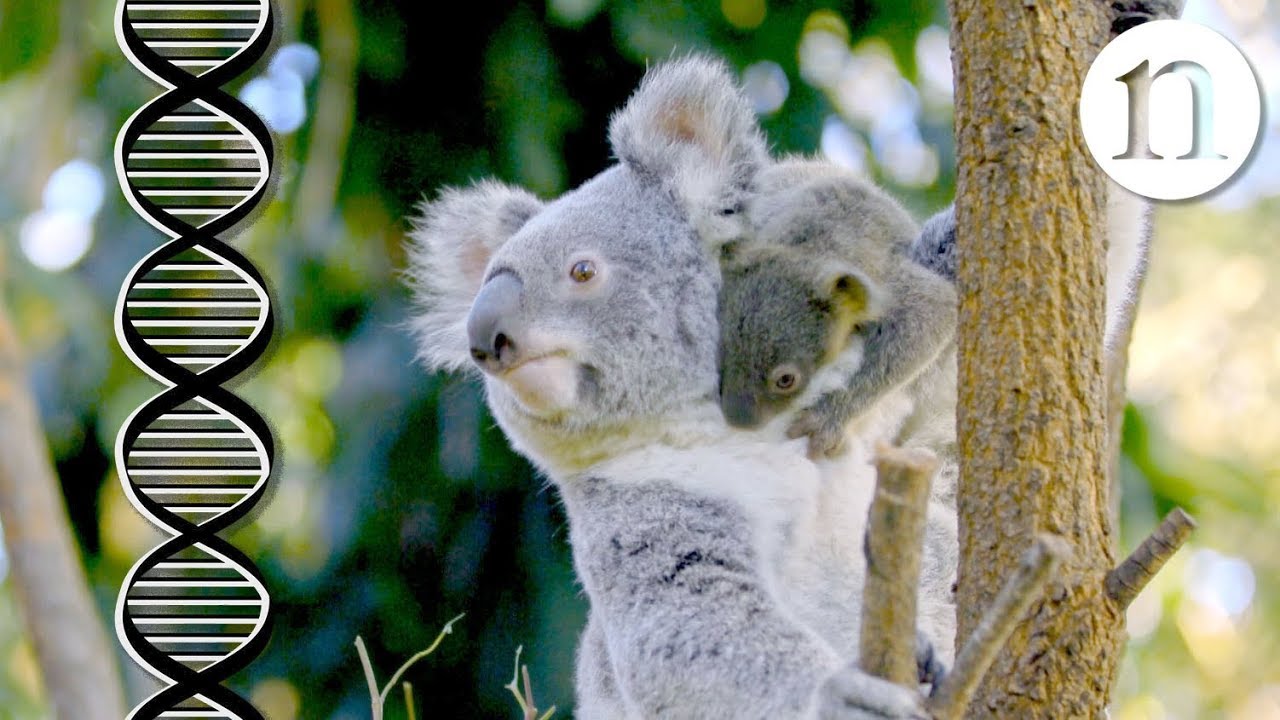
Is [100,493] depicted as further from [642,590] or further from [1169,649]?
[1169,649]

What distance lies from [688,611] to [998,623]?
81cm

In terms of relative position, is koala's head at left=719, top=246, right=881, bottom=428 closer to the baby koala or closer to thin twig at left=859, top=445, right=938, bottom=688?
the baby koala

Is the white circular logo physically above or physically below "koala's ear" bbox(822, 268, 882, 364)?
above

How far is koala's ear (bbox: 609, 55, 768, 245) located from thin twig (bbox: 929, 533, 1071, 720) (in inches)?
44.4

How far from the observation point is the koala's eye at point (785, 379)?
88.6 inches

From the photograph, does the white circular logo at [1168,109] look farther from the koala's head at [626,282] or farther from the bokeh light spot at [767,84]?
the bokeh light spot at [767,84]

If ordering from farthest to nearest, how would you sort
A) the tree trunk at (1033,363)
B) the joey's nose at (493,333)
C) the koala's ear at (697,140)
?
the koala's ear at (697,140), the joey's nose at (493,333), the tree trunk at (1033,363)

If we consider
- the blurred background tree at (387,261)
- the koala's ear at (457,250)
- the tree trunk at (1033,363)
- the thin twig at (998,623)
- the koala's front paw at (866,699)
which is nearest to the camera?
the thin twig at (998,623)

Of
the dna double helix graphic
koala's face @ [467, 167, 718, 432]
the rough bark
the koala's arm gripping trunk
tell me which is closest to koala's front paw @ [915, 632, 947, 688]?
the koala's arm gripping trunk

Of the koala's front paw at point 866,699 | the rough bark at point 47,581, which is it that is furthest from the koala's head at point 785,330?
the rough bark at point 47,581

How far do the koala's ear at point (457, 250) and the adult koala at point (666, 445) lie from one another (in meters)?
0.13

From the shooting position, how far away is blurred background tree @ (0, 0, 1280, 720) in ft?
11.1

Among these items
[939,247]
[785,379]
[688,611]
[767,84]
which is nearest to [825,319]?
[785,379]

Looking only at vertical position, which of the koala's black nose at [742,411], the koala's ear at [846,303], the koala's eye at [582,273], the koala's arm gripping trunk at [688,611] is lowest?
the koala's arm gripping trunk at [688,611]
